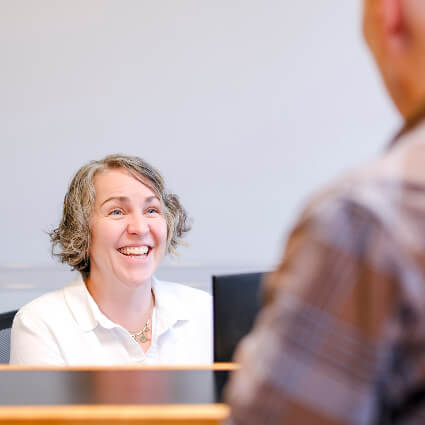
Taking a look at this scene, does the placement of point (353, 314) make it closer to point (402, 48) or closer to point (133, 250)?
point (402, 48)

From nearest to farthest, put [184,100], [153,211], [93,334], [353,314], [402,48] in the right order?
[353,314] → [402,48] → [93,334] → [153,211] → [184,100]

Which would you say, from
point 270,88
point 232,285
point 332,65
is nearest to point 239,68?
point 270,88

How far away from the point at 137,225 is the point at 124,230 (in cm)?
6

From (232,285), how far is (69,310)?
908mm

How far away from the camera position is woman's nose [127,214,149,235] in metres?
2.29

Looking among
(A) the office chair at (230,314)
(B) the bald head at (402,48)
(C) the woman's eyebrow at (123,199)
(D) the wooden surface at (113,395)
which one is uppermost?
(B) the bald head at (402,48)

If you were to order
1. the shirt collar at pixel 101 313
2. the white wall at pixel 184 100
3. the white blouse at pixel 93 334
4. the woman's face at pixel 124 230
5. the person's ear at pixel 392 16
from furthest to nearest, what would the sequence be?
the white wall at pixel 184 100
the woman's face at pixel 124 230
the shirt collar at pixel 101 313
the white blouse at pixel 93 334
the person's ear at pixel 392 16

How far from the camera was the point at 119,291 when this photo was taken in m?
2.28

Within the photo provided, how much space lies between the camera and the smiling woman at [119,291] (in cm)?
215

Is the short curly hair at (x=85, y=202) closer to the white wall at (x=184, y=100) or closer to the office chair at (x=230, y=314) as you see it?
the office chair at (x=230, y=314)

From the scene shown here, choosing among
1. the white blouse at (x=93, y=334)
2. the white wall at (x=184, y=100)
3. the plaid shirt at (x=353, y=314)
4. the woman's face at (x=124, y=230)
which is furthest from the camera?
the white wall at (x=184, y=100)

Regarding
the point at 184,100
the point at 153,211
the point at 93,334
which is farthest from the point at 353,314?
the point at 184,100

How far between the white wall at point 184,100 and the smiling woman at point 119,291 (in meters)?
A: 1.30

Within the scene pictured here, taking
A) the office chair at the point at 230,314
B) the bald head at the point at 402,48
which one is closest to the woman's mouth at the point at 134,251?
the office chair at the point at 230,314
